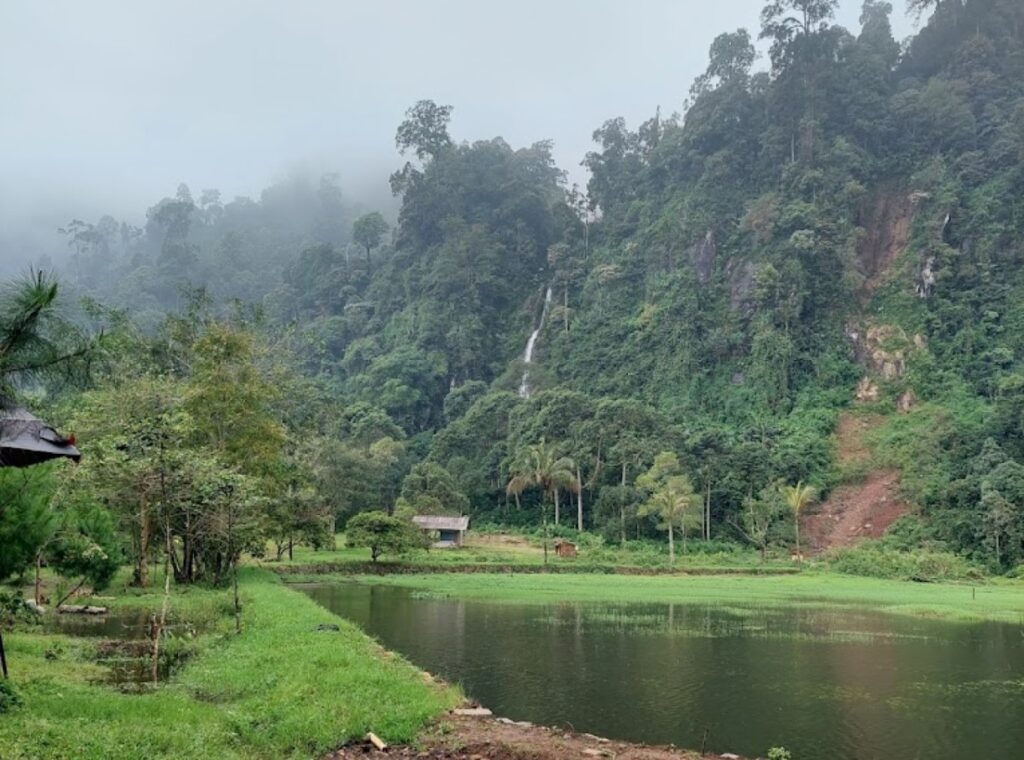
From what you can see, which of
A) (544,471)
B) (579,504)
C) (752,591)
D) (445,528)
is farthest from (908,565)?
(445,528)

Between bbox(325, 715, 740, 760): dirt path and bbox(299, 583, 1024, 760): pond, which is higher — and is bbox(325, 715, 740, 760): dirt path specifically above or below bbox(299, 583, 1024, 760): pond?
above

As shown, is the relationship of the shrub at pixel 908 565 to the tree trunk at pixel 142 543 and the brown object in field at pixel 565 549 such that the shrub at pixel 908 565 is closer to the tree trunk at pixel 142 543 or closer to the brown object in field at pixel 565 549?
the brown object in field at pixel 565 549

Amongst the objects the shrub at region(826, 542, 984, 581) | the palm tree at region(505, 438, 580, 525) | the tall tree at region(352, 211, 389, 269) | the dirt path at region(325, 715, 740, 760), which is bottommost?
the shrub at region(826, 542, 984, 581)

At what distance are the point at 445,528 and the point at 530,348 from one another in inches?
1801

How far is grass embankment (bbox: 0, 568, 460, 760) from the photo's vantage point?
9281mm

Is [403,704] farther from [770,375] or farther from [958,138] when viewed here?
[958,138]

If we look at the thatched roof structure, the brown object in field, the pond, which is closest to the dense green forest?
the brown object in field

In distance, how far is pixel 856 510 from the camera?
215 ft

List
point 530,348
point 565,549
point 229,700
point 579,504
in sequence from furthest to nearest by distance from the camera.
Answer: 1. point 530,348
2. point 579,504
3. point 565,549
4. point 229,700

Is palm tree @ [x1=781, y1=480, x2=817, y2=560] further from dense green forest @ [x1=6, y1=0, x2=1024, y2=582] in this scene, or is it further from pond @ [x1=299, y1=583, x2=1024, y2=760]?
pond @ [x1=299, y1=583, x2=1024, y2=760]

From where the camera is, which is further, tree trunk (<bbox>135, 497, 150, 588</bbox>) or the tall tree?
the tall tree

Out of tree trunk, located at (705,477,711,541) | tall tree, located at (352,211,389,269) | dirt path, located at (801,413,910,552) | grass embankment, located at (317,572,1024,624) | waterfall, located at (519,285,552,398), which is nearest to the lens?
grass embankment, located at (317,572,1024,624)

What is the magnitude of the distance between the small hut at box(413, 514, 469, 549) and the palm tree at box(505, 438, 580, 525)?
8731 mm

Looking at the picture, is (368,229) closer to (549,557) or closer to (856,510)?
(549,557)
